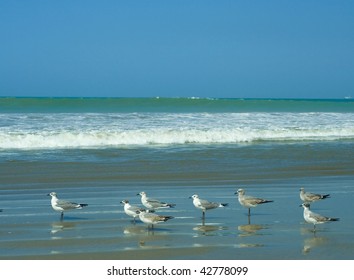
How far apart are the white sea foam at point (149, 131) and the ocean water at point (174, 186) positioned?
0.06 meters

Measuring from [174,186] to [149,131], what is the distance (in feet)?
36.9

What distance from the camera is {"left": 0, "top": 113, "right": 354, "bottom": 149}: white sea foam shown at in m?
22.2

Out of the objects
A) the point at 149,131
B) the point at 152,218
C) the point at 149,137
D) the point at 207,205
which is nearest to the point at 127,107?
the point at 149,131

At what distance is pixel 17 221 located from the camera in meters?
9.45

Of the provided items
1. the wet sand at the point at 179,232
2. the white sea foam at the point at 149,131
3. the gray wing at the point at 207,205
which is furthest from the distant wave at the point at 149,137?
the gray wing at the point at 207,205

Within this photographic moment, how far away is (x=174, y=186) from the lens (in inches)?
522

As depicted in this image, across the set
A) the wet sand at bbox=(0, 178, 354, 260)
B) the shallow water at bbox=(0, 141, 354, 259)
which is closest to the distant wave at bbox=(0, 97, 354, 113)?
the shallow water at bbox=(0, 141, 354, 259)

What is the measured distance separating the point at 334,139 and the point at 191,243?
18722mm

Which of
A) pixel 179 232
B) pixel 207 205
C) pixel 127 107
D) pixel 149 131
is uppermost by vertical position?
pixel 207 205

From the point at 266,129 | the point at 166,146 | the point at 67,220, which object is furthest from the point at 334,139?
the point at 67,220

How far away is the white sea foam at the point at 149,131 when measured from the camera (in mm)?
22203

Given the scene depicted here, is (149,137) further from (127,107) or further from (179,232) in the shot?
(127,107)

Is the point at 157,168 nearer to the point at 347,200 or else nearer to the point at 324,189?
the point at 324,189

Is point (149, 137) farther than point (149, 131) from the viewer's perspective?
No
